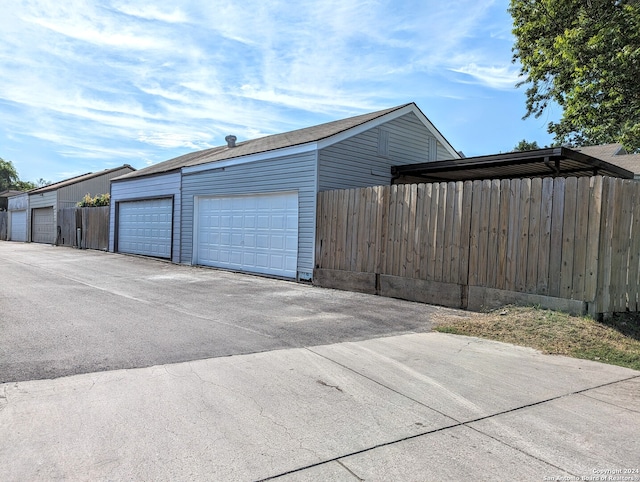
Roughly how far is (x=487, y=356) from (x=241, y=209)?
32.0 ft

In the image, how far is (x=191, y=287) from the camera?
1029cm

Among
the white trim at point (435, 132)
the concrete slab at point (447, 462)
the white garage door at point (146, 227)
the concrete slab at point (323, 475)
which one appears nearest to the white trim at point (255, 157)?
the white garage door at point (146, 227)

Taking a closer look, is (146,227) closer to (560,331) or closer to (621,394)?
(560,331)

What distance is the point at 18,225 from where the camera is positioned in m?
34.8

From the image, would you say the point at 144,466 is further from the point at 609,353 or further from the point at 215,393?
the point at 609,353

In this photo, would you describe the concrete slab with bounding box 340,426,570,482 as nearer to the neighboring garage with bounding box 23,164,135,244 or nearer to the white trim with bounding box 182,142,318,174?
the white trim with bounding box 182,142,318,174

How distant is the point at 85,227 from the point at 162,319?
20025 millimetres

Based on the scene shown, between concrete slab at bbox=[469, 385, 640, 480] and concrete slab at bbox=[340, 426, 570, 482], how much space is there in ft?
0.41

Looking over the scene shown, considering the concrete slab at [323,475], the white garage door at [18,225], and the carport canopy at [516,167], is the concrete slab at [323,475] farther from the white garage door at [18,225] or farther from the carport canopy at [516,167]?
the white garage door at [18,225]

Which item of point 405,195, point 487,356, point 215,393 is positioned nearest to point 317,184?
point 405,195

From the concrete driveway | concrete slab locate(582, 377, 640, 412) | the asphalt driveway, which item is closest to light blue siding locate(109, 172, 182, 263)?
the asphalt driveway

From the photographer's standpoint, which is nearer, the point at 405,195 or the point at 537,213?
the point at 537,213

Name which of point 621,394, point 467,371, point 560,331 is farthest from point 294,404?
point 560,331

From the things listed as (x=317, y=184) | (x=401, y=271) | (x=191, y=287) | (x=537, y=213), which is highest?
(x=317, y=184)
